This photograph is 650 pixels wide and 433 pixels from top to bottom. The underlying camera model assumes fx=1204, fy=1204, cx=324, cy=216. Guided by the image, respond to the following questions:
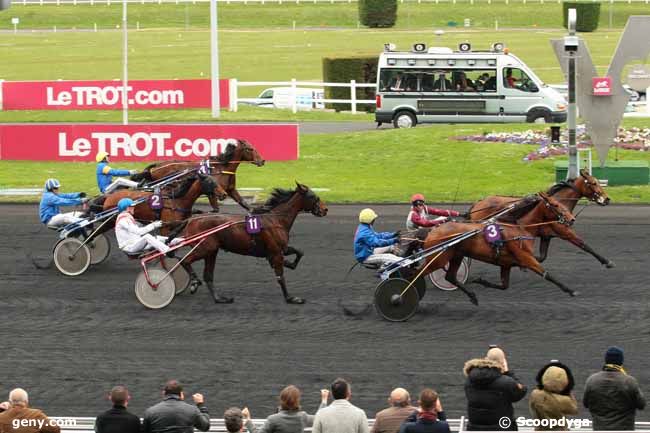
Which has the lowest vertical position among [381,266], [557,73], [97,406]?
[97,406]

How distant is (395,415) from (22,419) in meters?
2.60

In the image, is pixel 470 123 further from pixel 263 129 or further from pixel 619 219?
pixel 619 219

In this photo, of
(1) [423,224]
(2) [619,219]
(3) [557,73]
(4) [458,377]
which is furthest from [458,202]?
(3) [557,73]

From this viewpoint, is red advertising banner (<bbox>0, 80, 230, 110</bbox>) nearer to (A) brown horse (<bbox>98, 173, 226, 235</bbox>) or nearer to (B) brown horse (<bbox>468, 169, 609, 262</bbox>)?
(A) brown horse (<bbox>98, 173, 226, 235</bbox>)

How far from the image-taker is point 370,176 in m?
24.8

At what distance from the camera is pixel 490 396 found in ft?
28.7

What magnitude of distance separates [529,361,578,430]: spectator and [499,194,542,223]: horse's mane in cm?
650

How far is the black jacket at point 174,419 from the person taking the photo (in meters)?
8.54

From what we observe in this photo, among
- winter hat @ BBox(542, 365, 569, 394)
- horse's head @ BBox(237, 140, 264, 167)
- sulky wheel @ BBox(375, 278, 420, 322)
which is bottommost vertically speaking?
sulky wheel @ BBox(375, 278, 420, 322)

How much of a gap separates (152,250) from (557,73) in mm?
37226

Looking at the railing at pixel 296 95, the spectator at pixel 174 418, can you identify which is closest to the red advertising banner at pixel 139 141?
the railing at pixel 296 95

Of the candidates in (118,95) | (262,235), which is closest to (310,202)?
(262,235)

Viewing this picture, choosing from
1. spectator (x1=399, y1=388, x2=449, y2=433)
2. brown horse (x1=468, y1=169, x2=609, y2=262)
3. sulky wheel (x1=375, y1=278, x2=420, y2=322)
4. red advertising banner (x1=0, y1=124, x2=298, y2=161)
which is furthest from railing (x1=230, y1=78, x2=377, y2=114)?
spectator (x1=399, y1=388, x2=449, y2=433)

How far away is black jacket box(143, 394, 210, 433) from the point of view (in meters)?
8.54
